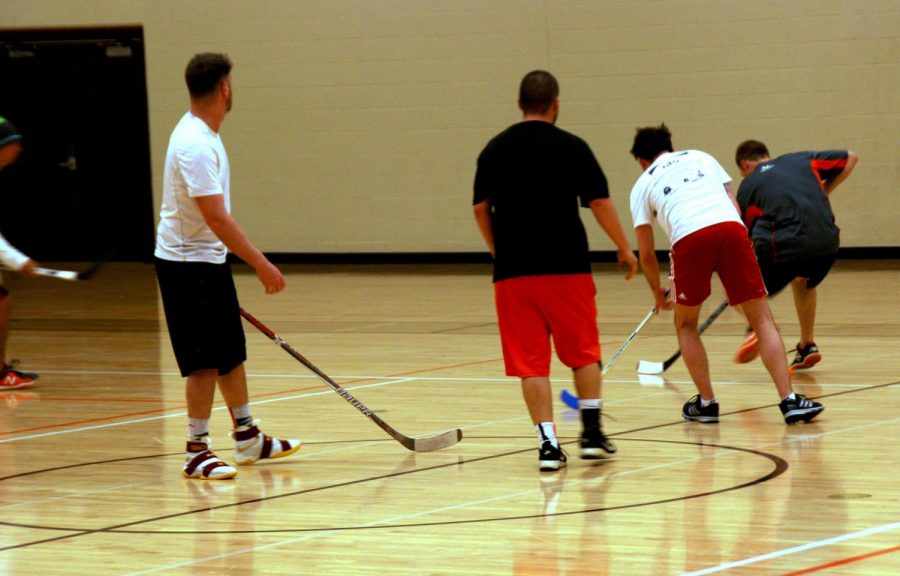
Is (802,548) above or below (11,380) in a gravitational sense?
above

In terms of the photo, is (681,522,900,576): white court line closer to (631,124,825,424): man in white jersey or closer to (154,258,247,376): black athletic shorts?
(631,124,825,424): man in white jersey

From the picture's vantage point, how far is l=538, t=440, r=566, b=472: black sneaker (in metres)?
5.93

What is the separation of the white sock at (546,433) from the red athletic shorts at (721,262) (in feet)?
4.49

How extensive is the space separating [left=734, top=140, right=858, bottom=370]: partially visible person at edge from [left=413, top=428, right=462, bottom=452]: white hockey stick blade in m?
2.58

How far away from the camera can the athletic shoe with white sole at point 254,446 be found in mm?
6348

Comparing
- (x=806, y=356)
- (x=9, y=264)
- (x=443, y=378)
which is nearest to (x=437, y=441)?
(x=443, y=378)

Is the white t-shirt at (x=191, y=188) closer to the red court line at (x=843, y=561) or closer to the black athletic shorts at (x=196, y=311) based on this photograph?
the black athletic shorts at (x=196, y=311)

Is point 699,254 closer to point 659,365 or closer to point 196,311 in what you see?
point 659,365

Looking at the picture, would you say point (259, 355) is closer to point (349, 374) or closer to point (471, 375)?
point (349, 374)

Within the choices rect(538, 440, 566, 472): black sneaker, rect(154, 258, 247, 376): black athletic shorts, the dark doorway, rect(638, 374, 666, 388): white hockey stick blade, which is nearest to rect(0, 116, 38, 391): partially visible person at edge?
rect(154, 258, 247, 376): black athletic shorts

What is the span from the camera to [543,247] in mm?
5941

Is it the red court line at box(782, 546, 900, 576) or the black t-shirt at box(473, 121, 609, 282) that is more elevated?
the black t-shirt at box(473, 121, 609, 282)

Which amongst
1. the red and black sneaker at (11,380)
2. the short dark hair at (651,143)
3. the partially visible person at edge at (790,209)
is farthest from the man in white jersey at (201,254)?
→ the partially visible person at edge at (790,209)

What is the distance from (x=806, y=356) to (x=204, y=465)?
4.26 m
